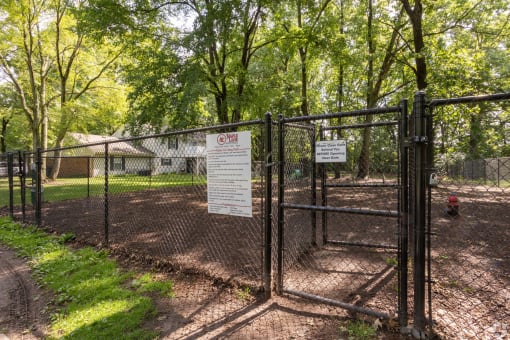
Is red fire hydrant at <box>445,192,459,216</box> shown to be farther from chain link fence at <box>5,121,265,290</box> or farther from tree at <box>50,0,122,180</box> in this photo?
tree at <box>50,0,122,180</box>

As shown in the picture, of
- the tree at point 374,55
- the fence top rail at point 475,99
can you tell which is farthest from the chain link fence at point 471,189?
the tree at point 374,55

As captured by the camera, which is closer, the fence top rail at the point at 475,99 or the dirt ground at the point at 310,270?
the fence top rail at the point at 475,99

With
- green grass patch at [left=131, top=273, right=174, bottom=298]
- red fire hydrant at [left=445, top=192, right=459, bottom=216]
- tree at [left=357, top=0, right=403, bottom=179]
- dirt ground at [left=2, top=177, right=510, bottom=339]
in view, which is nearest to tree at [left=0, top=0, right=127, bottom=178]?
tree at [left=357, top=0, right=403, bottom=179]

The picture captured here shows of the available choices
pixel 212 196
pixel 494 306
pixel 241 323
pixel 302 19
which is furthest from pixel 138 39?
pixel 494 306

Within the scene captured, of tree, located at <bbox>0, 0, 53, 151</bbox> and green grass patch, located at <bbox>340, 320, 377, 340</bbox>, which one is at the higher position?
tree, located at <bbox>0, 0, 53, 151</bbox>

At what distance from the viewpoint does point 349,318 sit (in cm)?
284

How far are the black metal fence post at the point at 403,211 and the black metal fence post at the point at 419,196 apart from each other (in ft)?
0.23

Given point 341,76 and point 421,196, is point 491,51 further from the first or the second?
point 421,196

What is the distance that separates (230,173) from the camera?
3375 mm

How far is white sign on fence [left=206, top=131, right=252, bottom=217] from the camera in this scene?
3.23 m

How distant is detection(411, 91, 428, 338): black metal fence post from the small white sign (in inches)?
28.9

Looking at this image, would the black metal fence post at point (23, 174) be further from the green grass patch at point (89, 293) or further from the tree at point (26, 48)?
the tree at point (26, 48)

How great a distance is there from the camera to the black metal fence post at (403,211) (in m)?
2.46

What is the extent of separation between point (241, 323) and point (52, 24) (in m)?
21.7
